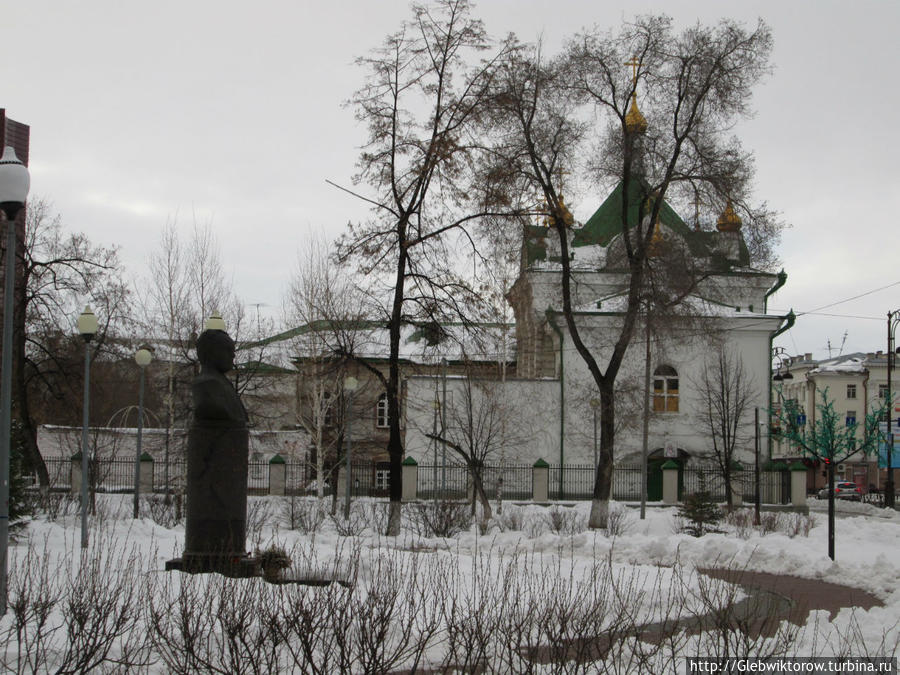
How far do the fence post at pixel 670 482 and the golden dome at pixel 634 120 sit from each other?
14360 mm

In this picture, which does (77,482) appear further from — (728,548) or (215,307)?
(728,548)

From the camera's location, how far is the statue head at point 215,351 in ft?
36.6

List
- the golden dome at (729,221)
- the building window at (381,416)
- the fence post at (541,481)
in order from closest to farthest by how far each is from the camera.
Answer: the golden dome at (729,221), the fence post at (541,481), the building window at (381,416)

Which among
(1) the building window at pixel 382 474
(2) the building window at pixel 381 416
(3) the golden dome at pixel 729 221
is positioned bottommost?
(1) the building window at pixel 382 474

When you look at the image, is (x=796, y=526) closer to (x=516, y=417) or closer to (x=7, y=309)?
(x=516, y=417)

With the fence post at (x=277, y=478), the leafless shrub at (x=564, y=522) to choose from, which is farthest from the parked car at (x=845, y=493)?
the leafless shrub at (x=564, y=522)

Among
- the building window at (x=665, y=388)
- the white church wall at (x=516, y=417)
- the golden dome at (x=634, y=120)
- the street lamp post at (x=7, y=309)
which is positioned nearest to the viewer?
the street lamp post at (x=7, y=309)

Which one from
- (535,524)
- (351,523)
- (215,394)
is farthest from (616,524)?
(215,394)

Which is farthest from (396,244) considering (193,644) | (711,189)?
(193,644)

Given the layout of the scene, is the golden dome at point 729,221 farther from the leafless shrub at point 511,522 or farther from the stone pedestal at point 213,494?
the stone pedestal at point 213,494

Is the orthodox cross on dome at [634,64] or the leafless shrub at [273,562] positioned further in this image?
the orthodox cross on dome at [634,64]

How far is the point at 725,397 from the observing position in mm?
36625

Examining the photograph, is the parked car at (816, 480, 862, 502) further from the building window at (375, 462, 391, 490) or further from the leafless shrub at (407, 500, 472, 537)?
the leafless shrub at (407, 500, 472, 537)

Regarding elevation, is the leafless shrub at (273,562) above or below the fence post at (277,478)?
above
